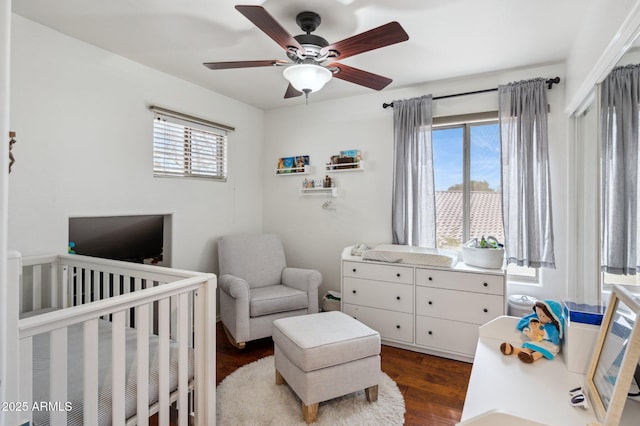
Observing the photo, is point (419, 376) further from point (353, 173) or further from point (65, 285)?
point (65, 285)

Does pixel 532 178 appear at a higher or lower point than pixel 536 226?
higher

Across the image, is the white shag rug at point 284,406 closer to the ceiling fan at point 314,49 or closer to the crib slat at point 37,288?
the crib slat at point 37,288

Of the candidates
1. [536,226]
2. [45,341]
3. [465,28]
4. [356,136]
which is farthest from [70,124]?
[536,226]

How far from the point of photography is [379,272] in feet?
9.18

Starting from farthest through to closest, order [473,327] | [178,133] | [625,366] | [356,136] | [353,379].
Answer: [356,136]
[178,133]
[473,327]
[353,379]
[625,366]

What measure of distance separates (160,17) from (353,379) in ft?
7.94

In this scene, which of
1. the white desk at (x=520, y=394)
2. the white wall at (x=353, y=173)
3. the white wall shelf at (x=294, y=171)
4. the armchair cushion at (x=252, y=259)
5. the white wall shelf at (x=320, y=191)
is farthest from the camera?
the white wall shelf at (x=294, y=171)

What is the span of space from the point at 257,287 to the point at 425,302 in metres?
1.53

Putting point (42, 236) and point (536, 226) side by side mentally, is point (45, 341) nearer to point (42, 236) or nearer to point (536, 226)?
point (42, 236)

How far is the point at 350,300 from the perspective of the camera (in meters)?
2.93

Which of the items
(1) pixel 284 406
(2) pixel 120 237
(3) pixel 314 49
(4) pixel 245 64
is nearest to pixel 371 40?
(3) pixel 314 49

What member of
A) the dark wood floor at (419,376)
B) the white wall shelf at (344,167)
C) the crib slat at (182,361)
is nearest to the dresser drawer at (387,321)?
the dark wood floor at (419,376)

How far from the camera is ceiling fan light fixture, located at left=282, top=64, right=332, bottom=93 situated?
Result: 175 centimetres

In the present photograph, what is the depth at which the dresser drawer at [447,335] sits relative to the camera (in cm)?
247
